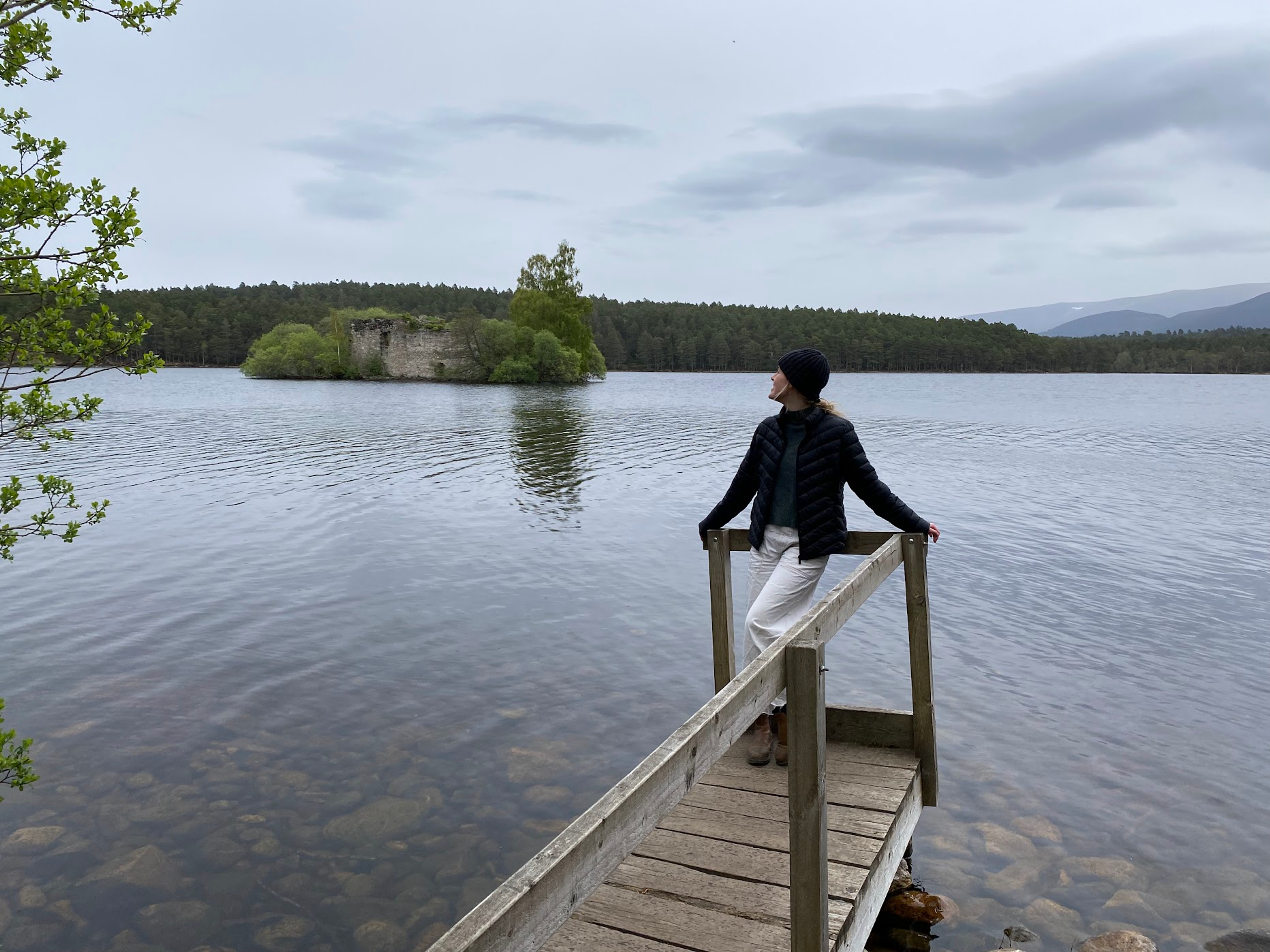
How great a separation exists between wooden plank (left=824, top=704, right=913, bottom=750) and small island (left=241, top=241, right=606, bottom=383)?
7638cm

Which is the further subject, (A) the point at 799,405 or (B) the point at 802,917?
(A) the point at 799,405


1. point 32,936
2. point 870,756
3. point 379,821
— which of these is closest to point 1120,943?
point 870,756

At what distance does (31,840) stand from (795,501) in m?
4.89

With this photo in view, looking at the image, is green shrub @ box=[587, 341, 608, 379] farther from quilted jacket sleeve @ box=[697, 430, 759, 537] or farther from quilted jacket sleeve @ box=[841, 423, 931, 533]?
quilted jacket sleeve @ box=[841, 423, 931, 533]

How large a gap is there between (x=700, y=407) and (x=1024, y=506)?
37.7 meters

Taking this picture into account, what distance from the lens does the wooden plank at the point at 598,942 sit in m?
3.54

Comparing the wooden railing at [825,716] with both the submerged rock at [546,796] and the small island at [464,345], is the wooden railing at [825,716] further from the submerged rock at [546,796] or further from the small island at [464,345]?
the small island at [464,345]

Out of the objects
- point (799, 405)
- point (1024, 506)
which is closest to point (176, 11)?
point (799, 405)

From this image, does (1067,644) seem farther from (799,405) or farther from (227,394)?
(227,394)

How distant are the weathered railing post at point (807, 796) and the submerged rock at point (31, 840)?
4.62 meters

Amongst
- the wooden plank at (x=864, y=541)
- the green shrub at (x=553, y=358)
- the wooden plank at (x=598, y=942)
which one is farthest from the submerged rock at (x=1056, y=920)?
the green shrub at (x=553, y=358)

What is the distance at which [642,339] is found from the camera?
6004 inches

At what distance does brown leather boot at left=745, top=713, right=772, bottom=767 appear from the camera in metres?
5.23

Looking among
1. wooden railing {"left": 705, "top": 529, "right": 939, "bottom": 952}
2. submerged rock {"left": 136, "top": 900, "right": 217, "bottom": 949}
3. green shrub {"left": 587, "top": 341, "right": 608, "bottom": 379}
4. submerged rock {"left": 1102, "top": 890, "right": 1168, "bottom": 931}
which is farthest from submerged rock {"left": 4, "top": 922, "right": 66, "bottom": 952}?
green shrub {"left": 587, "top": 341, "right": 608, "bottom": 379}
